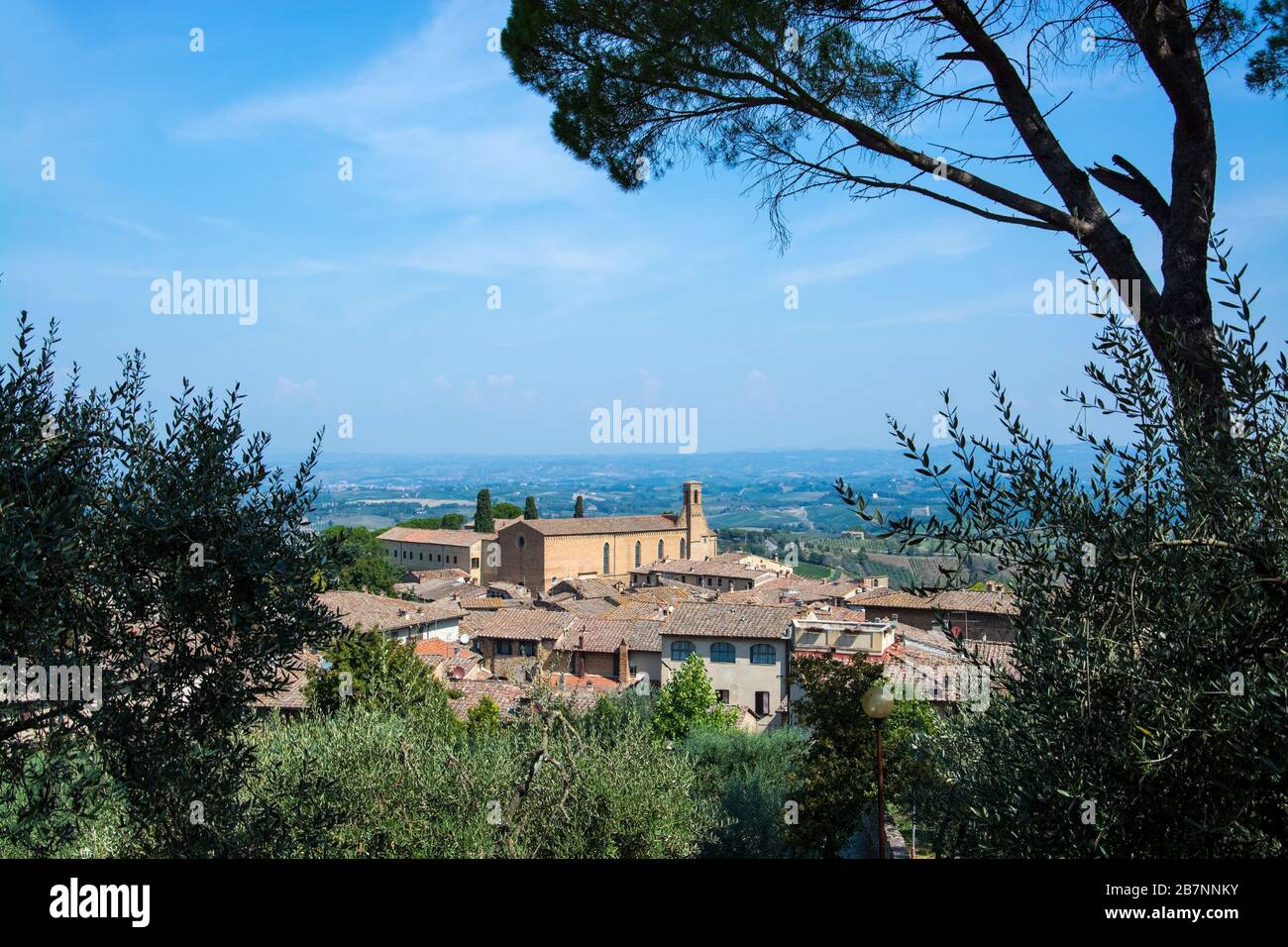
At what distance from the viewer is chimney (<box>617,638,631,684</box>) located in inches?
1273

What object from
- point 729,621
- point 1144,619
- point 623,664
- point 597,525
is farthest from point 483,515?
point 1144,619

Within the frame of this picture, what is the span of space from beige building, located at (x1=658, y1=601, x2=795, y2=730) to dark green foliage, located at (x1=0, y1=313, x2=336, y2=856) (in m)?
26.3

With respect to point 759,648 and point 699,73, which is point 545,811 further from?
point 759,648

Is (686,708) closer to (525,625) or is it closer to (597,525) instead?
(525,625)

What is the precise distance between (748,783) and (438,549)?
7072 cm

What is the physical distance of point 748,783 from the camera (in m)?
17.9

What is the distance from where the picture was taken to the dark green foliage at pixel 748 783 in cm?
1609

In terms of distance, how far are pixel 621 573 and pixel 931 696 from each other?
57776 mm

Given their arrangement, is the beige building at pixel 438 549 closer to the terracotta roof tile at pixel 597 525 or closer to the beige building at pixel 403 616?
the terracotta roof tile at pixel 597 525

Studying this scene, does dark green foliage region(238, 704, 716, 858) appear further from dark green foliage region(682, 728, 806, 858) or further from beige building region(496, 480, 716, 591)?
beige building region(496, 480, 716, 591)

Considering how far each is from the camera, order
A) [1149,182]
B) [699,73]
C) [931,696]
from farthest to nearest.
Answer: [931,696]
[699,73]
[1149,182]

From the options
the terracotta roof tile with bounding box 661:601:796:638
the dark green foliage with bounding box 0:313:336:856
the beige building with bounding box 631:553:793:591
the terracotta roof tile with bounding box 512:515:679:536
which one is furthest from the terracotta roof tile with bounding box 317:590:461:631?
the terracotta roof tile with bounding box 512:515:679:536
